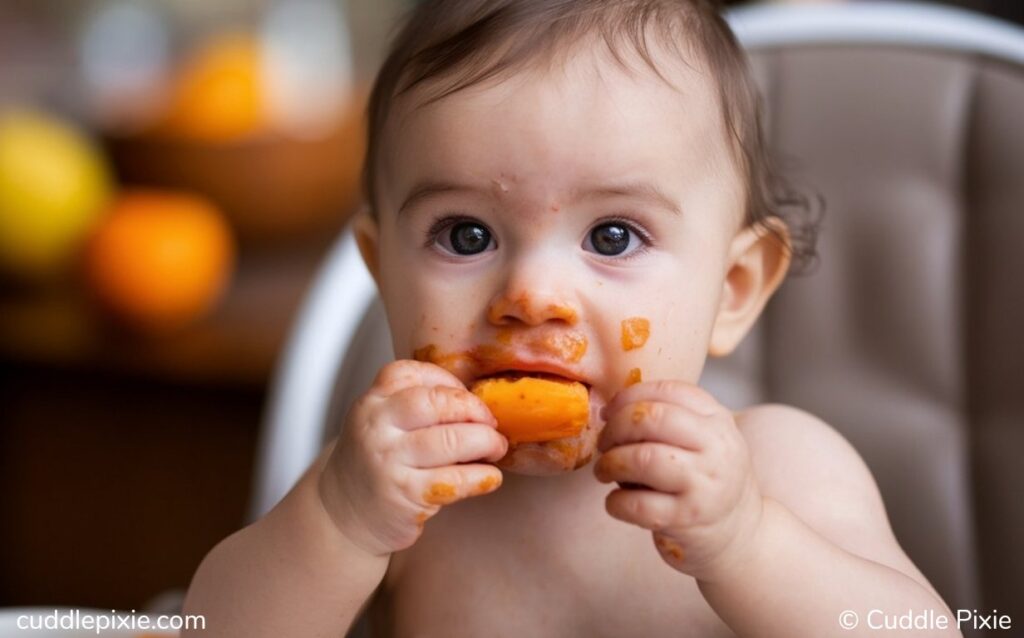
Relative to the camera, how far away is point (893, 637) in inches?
28.3

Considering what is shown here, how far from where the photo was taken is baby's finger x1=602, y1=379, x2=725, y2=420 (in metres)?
0.67

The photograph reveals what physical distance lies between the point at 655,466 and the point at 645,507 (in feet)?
0.07

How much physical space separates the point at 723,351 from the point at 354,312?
14.4 inches

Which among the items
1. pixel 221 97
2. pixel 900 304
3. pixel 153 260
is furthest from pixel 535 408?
pixel 221 97

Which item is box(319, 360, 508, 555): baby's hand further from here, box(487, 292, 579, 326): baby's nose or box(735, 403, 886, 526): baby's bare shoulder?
box(735, 403, 886, 526): baby's bare shoulder

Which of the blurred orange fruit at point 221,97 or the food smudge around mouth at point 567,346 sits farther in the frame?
the blurred orange fruit at point 221,97

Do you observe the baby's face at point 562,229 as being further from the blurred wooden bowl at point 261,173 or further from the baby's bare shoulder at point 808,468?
the blurred wooden bowl at point 261,173

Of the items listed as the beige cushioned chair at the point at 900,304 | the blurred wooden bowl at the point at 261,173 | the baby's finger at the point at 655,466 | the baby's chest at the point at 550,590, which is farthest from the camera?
the blurred wooden bowl at the point at 261,173

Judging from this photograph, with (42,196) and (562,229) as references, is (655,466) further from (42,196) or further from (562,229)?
(42,196)

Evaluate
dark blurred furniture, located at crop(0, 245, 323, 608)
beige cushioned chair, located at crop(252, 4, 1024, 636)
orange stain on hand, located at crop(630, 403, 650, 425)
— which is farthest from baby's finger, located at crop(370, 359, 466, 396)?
dark blurred furniture, located at crop(0, 245, 323, 608)

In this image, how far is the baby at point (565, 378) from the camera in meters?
0.67

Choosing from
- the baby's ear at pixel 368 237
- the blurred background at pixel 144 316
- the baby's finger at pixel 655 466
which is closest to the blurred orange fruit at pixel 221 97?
the blurred background at pixel 144 316

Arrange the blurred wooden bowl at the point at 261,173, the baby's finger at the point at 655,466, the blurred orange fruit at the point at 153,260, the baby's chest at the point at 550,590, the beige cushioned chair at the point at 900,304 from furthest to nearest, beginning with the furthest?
the blurred wooden bowl at the point at 261,173
the blurred orange fruit at the point at 153,260
the beige cushioned chair at the point at 900,304
the baby's chest at the point at 550,590
the baby's finger at the point at 655,466

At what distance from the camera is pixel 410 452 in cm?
66
